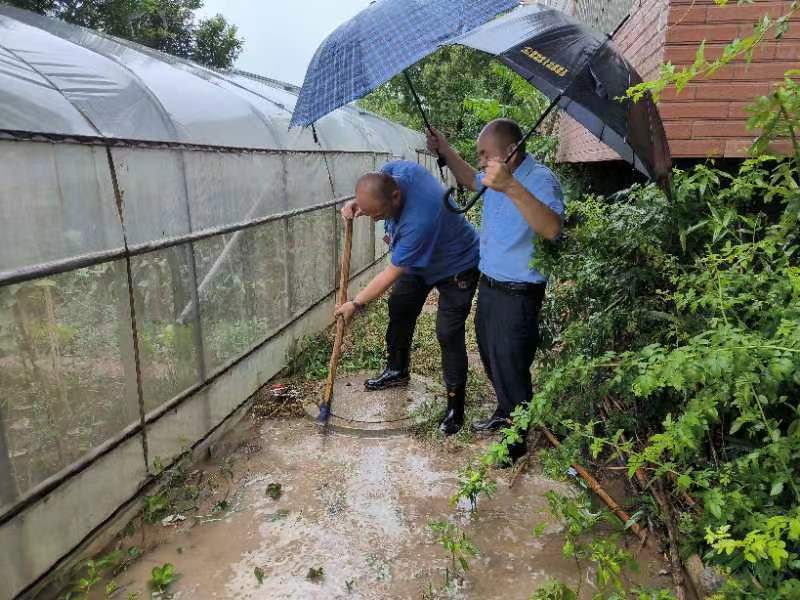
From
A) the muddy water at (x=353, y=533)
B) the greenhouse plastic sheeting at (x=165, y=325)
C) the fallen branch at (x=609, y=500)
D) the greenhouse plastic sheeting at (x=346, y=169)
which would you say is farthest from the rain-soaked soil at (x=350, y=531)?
the greenhouse plastic sheeting at (x=346, y=169)

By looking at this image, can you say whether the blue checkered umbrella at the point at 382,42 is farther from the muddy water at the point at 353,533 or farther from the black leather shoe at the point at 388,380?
the black leather shoe at the point at 388,380

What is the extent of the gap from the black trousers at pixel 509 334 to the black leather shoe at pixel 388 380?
55.9 inches

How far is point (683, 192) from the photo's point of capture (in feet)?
8.66

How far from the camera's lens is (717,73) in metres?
3.37

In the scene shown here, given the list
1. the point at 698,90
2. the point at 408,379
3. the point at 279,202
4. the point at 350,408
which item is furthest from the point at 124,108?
the point at 698,90

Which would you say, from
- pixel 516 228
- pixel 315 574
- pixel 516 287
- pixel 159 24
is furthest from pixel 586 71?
pixel 159 24

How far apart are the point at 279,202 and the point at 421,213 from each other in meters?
1.86

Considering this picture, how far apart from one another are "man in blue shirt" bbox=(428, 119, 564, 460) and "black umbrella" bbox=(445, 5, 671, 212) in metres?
0.53

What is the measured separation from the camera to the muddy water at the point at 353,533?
2619mm

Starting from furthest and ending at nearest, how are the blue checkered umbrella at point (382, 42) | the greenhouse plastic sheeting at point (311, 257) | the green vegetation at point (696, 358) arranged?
the greenhouse plastic sheeting at point (311, 257) → the blue checkered umbrella at point (382, 42) → the green vegetation at point (696, 358)

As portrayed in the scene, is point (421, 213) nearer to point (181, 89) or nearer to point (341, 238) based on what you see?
point (181, 89)

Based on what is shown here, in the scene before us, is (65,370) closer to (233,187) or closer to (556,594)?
(233,187)

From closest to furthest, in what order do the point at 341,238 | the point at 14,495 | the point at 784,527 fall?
the point at 784,527 < the point at 14,495 < the point at 341,238

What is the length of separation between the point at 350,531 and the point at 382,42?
8.48ft
